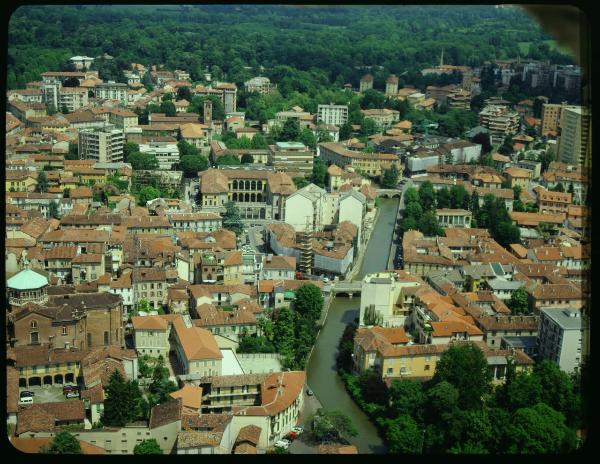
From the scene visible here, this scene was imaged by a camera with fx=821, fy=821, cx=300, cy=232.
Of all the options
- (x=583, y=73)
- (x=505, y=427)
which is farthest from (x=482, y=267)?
(x=583, y=73)

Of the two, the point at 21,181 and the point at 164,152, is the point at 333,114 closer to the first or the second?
the point at 164,152

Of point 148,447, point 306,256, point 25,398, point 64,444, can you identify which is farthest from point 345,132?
point 64,444

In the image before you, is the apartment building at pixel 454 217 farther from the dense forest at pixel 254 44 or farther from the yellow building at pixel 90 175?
the dense forest at pixel 254 44

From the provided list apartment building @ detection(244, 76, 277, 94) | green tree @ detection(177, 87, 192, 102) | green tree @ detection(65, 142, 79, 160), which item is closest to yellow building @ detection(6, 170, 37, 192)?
green tree @ detection(65, 142, 79, 160)

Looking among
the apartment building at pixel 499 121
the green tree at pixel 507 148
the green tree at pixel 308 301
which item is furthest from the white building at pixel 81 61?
the green tree at pixel 308 301

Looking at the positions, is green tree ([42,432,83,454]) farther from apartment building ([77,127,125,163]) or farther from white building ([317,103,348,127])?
white building ([317,103,348,127])

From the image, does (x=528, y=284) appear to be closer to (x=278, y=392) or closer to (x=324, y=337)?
(x=324, y=337)
